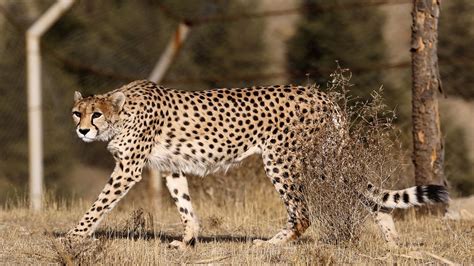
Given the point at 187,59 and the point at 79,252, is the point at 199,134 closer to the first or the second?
the point at 79,252

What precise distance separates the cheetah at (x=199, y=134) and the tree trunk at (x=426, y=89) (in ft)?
5.78

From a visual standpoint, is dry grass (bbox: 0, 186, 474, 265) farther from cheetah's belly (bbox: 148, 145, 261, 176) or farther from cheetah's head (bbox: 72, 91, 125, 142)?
cheetah's head (bbox: 72, 91, 125, 142)

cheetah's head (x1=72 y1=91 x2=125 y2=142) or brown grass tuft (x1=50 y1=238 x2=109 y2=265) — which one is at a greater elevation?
cheetah's head (x1=72 y1=91 x2=125 y2=142)

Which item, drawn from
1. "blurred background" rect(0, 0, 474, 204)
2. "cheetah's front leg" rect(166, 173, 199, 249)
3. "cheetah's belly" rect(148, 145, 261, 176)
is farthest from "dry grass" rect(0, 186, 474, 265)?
"blurred background" rect(0, 0, 474, 204)

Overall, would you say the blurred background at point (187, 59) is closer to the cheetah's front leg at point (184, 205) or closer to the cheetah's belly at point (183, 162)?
the cheetah's front leg at point (184, 205)

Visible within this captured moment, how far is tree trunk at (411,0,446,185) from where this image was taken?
24.6ft

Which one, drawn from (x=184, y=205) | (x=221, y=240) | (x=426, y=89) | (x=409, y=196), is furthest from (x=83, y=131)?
(x=426, y=89)

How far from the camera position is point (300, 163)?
5785mm

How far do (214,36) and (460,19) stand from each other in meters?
4.19

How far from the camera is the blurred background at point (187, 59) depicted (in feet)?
38.6

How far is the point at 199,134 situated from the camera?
5.99m

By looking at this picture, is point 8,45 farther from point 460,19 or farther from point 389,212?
point 460,19

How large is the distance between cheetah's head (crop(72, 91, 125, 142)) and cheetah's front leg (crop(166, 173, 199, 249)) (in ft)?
2.07

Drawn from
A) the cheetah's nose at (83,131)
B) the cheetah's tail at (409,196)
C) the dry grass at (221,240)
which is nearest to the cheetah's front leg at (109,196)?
the dry grass at (221,240)
